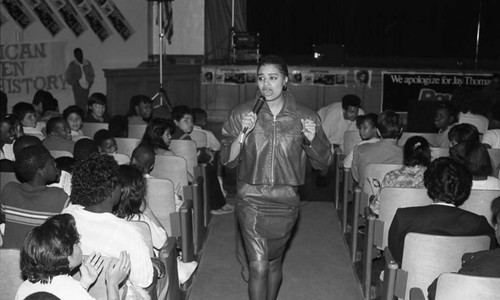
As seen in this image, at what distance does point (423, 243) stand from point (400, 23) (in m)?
12.4

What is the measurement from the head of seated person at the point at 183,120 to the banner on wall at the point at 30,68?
19.8ft

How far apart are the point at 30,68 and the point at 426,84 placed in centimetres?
673

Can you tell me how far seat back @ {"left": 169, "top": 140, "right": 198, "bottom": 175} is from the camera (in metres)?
5.02

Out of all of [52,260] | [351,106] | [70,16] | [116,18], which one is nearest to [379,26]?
[116,18]

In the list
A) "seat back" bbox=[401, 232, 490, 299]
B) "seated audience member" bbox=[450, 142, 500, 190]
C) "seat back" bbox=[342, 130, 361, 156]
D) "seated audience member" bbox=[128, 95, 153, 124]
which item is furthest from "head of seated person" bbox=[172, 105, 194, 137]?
"seat back" bbox=[401, 232, 490, 299]

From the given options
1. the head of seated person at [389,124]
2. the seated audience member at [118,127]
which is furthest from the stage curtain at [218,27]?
the head of seated person at [389,124]

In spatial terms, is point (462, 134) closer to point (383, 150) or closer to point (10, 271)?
point (383, 150)

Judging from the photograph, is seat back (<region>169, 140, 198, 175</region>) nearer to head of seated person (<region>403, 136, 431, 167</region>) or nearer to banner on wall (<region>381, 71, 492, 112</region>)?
head of seated person (<region>403, 136, 431, 167</region>)

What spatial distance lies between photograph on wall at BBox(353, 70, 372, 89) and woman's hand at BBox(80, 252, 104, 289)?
27.6ft

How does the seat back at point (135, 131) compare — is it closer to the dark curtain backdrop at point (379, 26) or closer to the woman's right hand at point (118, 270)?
the woman's right hand at point (118, 270)

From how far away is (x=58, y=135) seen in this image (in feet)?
16.9

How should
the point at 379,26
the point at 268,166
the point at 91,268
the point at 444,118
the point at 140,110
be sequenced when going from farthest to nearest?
1. the point at 379,26
2. the point at 140,110
3. the point at 444,118
4. the point at 268,166
5. the point at 91,268

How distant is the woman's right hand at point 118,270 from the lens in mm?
2305

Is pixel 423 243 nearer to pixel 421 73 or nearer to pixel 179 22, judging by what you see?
pixel 421 73
